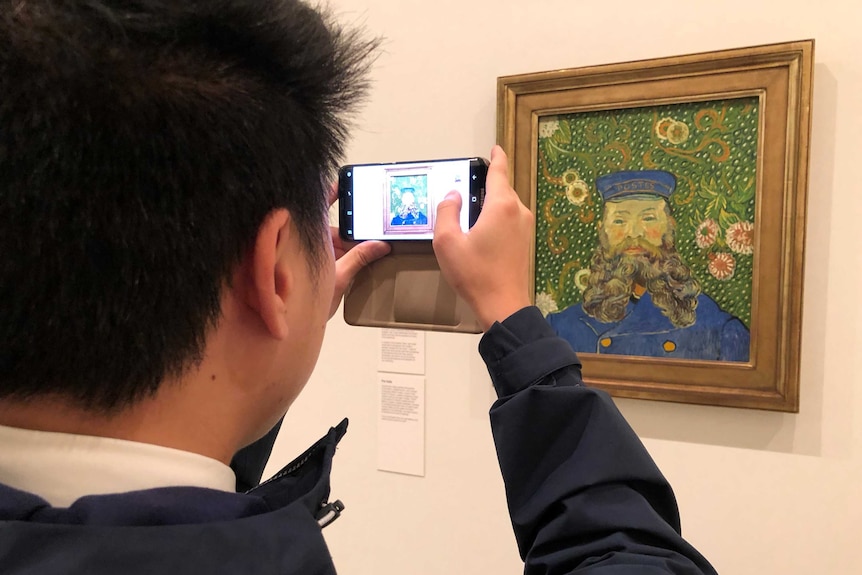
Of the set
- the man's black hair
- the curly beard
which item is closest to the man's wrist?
the man's black hair

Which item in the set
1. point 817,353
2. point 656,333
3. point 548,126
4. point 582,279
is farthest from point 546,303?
point 817,353

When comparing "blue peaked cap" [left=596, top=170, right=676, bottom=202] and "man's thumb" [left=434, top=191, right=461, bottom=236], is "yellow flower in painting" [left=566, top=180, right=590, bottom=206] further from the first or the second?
"man's thumb" [left=434, top=191, right=461, bottom=236]

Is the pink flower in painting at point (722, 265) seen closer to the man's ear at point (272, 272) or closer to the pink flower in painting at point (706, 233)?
the pink flower in painting at point (706, 233)

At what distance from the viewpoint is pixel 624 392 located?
0.98 metres

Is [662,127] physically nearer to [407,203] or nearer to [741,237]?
[741,237]

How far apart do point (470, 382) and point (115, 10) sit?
865mm

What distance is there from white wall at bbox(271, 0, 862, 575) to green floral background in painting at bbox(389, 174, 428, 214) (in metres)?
→ 0.42

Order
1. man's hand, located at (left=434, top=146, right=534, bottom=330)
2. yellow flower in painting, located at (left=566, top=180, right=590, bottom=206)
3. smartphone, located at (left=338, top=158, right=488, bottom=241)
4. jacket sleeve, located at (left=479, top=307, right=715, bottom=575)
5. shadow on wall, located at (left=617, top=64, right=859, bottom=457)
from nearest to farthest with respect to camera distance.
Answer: jacket sleeve, located at (left=479, top=307, right=715, bottom=575)
man's hand, located at (left=434, top=146, right=534, bottom=330)
smartphone, located at (left=338, top=158, right=488, bottom=241)
shadow on wall, located at (left=617, top=64, right=859, bottom=457)
yellow flower in painting, located at (left=566, top=180, right=590, bottom=206)

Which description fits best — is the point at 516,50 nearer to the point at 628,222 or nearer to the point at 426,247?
the point at 628,222

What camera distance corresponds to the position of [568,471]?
0.47 meters

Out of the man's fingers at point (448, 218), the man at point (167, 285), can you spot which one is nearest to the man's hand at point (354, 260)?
the man's fingers at point (448, 218)

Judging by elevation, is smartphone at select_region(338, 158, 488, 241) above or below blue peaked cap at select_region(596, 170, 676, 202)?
below

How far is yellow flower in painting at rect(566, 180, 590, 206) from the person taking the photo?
0.99m

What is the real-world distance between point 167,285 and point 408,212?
353 mm
